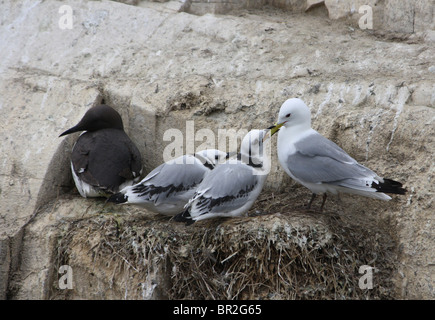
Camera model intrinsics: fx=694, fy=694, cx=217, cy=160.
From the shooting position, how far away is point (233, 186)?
5352 millimetres

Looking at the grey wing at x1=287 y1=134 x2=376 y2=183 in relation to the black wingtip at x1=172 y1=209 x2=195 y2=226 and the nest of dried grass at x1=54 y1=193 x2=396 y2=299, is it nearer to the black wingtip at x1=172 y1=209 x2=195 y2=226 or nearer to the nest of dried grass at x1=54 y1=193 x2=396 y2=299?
the nest of dried grass at x1=54 y1=193 x2=396 y2=299

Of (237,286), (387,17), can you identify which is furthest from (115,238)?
(387,17)

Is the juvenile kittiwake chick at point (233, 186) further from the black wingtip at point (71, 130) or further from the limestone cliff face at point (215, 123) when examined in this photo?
the black wingtip at point (71, 130)

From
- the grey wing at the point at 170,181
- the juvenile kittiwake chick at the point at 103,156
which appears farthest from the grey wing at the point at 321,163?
the juvenile kittiwake chick at the point at 103,156

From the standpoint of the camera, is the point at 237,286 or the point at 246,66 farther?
the point at 246,66

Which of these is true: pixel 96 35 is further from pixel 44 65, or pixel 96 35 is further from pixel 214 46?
pixel 214 46

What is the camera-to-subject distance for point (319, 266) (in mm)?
5055

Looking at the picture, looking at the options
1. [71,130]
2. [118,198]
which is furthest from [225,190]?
[71,130]

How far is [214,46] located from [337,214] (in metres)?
2.34

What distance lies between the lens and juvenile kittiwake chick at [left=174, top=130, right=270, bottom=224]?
530cm

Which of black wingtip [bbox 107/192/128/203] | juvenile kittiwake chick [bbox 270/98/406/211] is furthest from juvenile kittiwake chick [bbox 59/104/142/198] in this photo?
juvenile kittiwake chick [bbox 270/98/406/211]

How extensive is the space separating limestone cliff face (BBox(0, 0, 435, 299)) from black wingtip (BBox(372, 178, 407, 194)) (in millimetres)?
407

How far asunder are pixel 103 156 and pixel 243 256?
5.58 ft

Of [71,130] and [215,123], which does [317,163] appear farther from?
[71,130]
